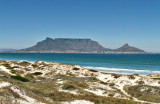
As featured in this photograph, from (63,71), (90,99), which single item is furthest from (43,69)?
(90,99)

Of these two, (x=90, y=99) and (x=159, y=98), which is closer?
(x=90, y=99)

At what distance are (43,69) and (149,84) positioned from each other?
41.8 m

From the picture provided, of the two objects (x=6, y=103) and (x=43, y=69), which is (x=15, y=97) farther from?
(x=43, y=69)

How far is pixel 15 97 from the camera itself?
21656mm

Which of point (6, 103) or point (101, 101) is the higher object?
point (6, 103)

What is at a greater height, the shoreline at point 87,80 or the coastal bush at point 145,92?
the shoreline at point 87,80

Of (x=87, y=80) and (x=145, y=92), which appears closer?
(x=145, y=92)

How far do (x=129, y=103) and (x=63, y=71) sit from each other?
4305cm

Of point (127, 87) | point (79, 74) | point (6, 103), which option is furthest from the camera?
point (79, 74)

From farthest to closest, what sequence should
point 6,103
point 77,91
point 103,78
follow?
point 103,78 < point 77,91 < point 6,103

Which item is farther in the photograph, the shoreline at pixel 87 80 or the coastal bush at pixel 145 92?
the shoreline at pixel 87 80

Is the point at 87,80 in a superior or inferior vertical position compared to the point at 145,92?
superior

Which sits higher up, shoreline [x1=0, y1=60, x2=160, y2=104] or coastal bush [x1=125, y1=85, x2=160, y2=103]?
shoreline [x1=0, y1=60, x2=160, y2=104]

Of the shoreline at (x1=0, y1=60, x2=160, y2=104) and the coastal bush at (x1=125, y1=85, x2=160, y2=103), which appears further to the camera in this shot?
the shoreline at (x1=0, y1=60, x2=160, y2=104)
